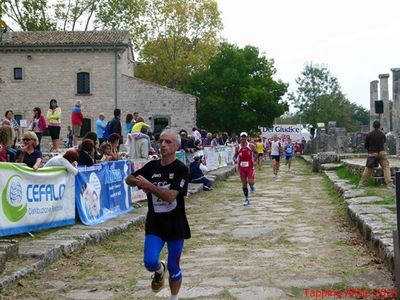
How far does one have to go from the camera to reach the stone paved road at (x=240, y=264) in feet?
20.0

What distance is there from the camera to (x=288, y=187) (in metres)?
19.4

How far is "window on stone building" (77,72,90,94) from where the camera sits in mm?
43750

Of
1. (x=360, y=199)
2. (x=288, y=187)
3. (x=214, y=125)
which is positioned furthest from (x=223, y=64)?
(x=360, y=199)

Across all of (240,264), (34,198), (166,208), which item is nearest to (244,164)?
(34,198)

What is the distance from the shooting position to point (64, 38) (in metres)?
Answer: 43.1

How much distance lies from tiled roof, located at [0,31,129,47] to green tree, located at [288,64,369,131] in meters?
38.7

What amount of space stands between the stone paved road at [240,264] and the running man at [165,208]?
0.60m

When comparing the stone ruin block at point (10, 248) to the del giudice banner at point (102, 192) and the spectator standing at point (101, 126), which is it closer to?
the del giudice banner at point (102, 192)

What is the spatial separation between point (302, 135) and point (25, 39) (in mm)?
28178

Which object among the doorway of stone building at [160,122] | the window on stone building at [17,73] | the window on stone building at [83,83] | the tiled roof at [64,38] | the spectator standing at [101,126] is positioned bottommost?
the spectator standing at [101,126]

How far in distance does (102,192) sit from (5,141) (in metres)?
2.03

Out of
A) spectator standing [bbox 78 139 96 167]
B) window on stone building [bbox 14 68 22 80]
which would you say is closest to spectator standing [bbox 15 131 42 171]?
spectator standing [bbox 78 139 96 167]

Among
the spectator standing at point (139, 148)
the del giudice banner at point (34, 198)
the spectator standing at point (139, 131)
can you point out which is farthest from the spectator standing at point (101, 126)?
the del giudice banner at point (34, 198)

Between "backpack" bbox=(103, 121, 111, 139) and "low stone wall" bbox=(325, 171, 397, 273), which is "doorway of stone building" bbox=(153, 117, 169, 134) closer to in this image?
"backpack" bbox=(103, 121, 111, 139)
